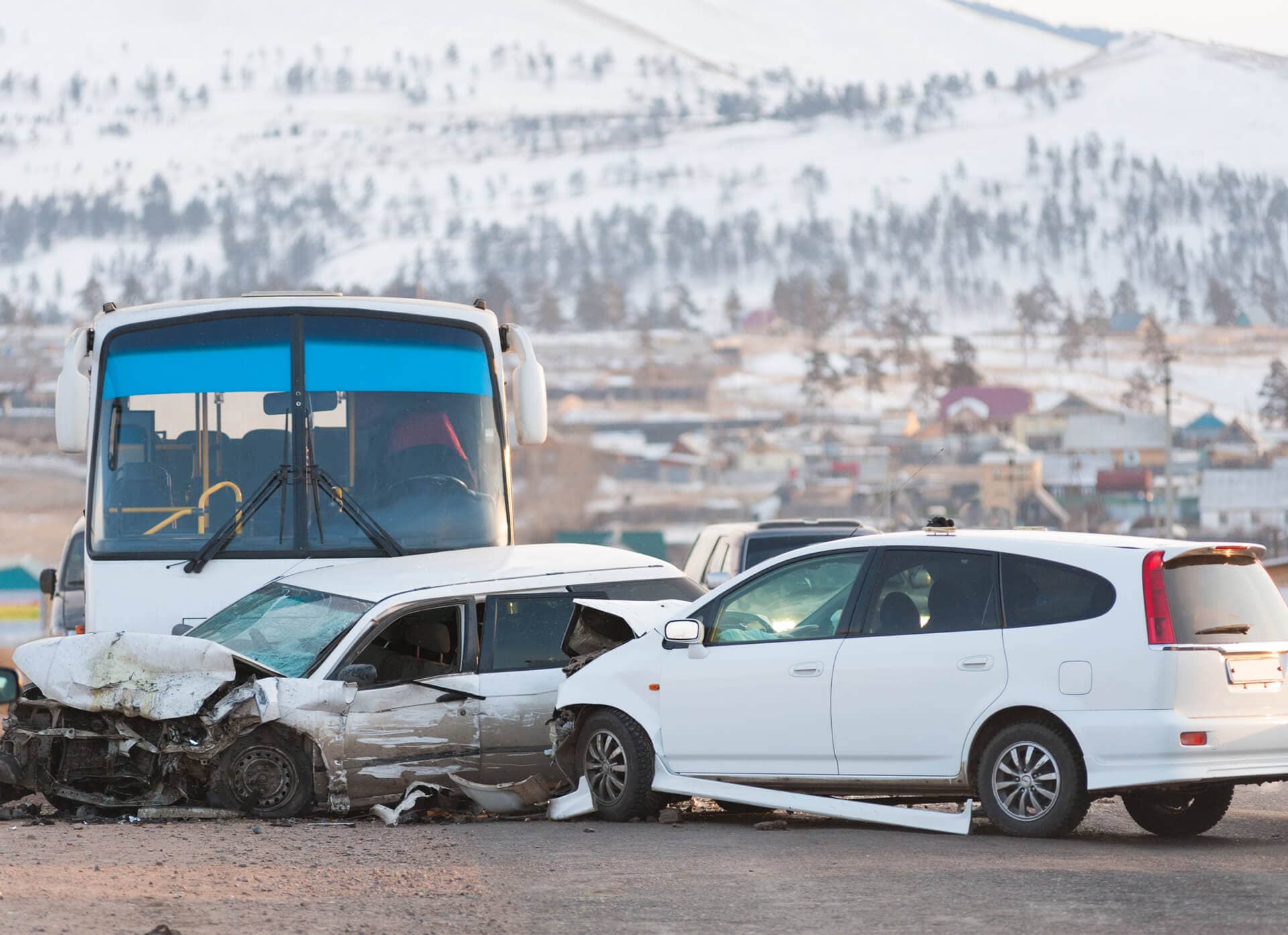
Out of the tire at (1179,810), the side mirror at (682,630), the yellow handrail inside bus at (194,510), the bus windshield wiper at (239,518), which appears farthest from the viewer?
the yellow handrail inside bus at (194,510)

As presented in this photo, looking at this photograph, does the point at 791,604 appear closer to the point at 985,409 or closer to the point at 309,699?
the point at 309,699

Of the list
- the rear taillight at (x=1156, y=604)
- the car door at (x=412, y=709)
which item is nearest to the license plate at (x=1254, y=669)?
the rear taillight at (x=1156, y=604)

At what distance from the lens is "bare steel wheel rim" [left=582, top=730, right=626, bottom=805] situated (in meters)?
10.6

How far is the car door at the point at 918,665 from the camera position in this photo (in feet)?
30.5

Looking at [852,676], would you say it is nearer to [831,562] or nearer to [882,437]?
[831,562]

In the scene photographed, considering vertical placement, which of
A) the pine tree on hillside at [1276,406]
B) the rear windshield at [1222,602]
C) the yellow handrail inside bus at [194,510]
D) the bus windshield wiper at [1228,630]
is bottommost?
the bus windshield wiper at [1228,630]

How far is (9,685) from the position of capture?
10.2 metres

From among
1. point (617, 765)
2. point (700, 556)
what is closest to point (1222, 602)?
point (617, 765)

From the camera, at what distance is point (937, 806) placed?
11953 millimetres

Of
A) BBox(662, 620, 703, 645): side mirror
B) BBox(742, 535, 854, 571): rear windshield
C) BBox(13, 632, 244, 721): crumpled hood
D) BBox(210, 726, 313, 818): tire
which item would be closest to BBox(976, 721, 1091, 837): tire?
BBox(662, 620, 703, 645): side mirror

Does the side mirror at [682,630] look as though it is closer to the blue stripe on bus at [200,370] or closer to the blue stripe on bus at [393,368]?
the blue stripe on bus at [393,368]

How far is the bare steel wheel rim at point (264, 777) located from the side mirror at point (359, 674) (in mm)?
525

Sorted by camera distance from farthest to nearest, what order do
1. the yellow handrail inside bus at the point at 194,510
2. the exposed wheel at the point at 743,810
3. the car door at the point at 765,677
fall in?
the yellow handrail inside bus at the point at 194,510 < the exposed wheel at the point at 743,810 < the car door at the point at 765,677

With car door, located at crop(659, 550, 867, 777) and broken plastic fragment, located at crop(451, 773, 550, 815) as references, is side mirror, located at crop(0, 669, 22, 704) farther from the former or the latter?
car door, located at crop(659, 550, 867, 777)
